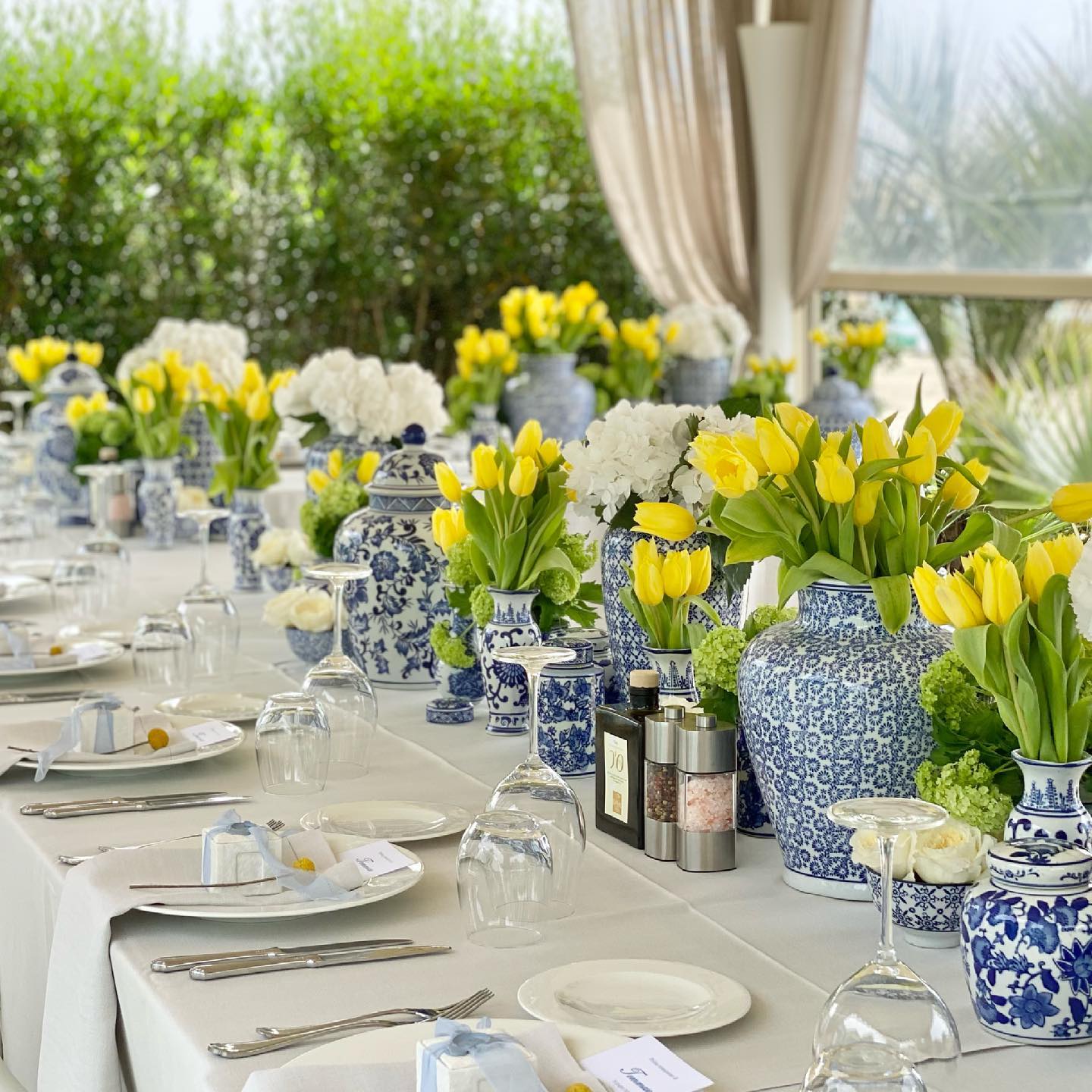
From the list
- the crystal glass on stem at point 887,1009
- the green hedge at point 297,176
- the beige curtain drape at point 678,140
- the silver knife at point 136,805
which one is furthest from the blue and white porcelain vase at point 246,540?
the beige curtain drape at point 678,140

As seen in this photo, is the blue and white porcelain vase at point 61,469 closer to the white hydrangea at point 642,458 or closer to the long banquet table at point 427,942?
the long banquet table at point 427,942

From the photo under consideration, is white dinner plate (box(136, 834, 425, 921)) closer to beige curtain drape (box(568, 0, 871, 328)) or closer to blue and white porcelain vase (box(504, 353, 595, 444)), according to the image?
blue and white porcelain vase (box(504, 353, 595, 444))

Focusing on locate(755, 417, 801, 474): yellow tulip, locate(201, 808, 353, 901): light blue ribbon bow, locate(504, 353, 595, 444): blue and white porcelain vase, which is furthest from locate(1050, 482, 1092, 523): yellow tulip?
locate(504, 353, 595, 444): blue and white porcelain vase

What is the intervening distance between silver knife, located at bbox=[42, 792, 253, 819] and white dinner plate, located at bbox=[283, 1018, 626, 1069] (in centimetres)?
63

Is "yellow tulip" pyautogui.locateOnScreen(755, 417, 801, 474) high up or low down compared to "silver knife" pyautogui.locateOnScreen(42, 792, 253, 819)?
up

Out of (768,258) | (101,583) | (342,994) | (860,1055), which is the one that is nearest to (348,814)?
(342,994)

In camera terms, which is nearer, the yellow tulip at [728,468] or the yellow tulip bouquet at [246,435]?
the yellow tulip at [728,468]

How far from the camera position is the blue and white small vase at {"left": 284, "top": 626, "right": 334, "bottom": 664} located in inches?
95.2

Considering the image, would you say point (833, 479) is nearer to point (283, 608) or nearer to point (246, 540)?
point (283, 608)

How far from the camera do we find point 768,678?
145cm

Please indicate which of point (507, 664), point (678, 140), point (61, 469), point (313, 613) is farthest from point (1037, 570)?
point (678, 140)

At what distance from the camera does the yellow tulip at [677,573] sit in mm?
1698

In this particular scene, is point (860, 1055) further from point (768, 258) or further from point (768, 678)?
point (768, 258)

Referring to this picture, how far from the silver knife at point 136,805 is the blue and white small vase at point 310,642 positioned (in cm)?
65
